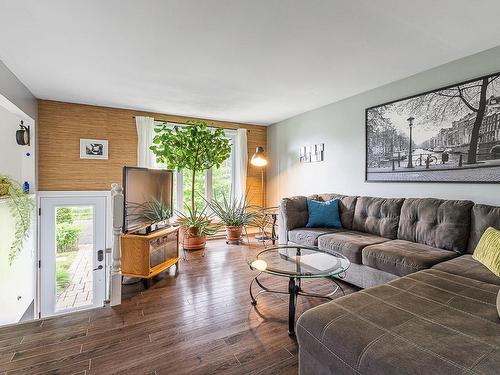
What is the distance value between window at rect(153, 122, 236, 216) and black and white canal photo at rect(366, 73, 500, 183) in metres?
2.59

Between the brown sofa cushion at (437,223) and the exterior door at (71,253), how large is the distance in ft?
13.7

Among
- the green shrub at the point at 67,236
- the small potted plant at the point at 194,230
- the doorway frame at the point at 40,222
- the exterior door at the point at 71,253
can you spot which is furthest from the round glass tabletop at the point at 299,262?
the green shrub at the point at 67,236

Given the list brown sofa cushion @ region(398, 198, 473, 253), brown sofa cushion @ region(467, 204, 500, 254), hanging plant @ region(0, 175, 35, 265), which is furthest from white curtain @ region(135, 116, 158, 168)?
brown sofa cushion @ region(467, 204, 500, 254)

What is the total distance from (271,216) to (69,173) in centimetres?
325

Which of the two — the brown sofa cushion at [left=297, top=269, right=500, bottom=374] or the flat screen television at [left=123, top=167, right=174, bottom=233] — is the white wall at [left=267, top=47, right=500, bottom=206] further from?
the flat screen television at [left=123, top=167, right=174, bottom=233]

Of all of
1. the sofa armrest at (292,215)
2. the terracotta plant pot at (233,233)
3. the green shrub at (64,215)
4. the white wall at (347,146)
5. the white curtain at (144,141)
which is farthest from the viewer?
the terracotta plant pot at (233,233)

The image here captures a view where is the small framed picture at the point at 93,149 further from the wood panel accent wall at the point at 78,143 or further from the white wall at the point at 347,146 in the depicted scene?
the white wall at the point at 347,146

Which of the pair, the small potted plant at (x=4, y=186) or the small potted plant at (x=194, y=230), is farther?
the small potted plant at (x=194, y=230)

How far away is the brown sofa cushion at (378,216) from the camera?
287cm

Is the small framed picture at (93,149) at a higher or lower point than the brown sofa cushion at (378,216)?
higher

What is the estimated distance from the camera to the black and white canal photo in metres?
2.36

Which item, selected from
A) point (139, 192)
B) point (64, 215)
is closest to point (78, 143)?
point (64, 215)

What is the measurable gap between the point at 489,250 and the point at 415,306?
1095 mm

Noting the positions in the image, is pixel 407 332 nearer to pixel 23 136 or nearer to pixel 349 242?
pixel 349 242
